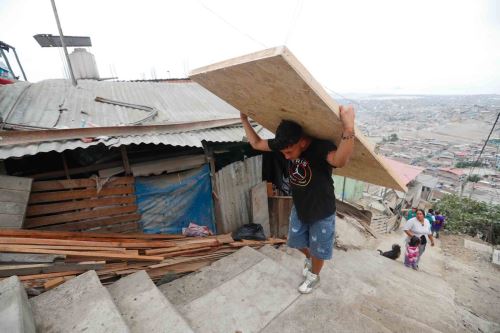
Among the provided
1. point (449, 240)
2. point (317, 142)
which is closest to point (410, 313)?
point (317, 142)

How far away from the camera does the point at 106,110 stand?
5242 mm

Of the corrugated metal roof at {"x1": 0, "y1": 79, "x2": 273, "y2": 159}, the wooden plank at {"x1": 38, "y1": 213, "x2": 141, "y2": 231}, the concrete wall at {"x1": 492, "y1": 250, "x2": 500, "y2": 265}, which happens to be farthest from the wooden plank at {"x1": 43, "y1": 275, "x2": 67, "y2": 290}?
the concrete wall at {"x1": 492, "y1": 250, "x2": 500, "y2": 265}

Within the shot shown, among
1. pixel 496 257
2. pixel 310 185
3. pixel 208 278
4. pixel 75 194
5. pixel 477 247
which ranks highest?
pixel 310 185

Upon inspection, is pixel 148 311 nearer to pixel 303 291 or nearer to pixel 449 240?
pixel 303 291

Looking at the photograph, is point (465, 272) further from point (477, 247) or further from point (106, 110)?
point (106, 110)

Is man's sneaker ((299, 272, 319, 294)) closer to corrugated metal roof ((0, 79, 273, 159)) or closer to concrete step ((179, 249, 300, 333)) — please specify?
concrete step ((179, 249, 300, 333))

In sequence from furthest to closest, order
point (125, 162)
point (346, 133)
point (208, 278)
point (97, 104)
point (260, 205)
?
point (260, 205)
point (97, 104)
point (125, 162)
point (208, 278)
point (346, 133)

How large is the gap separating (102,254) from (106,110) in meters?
3.53

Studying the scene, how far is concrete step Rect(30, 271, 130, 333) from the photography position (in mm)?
1965

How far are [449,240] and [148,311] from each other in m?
15.6

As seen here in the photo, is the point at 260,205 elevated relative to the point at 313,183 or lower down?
lower down

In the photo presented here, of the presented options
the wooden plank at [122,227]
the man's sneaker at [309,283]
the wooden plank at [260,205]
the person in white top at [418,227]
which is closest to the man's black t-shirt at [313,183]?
the man's sneaker at [309,283]

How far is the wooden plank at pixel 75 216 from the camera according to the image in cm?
356

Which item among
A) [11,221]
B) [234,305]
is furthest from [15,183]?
[234,305]
